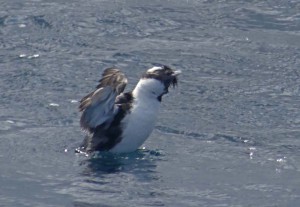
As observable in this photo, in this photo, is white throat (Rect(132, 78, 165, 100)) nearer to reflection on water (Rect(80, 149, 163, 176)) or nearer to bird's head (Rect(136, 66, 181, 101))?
bird's head (Rect(136, 66, 181, 101))

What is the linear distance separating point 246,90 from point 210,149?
1867 millimetres

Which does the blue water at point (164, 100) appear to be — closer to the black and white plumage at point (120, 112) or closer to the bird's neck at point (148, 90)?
the black and white plumage at point (120, 112)

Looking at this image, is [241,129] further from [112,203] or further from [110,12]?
[110,12]

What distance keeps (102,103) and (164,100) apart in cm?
198

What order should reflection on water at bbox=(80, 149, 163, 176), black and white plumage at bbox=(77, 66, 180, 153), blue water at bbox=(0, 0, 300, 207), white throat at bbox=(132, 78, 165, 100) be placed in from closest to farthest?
blue water at bbox=(0, 0, 300, 207)
reflection on water at bbox=(80, 149, 163, 176)
black and white plumage at bbox=(77, 66, 180, 153)
white throat at bbox=(132, 78, 165, 100)

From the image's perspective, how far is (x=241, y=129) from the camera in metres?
11.4

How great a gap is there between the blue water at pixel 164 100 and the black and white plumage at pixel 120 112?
0.15 metres

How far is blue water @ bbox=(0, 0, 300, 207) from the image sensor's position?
9.88 metres

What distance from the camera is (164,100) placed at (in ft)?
40.5

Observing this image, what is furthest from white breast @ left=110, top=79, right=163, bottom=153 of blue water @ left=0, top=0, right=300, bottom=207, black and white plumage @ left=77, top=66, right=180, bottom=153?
blue water @ left=0, top=0, right=300, bottom=207

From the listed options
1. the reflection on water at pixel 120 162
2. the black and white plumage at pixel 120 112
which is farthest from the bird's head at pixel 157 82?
the reflection on water at pixel 120 162

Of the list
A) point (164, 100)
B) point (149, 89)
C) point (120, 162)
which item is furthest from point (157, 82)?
point (164, 100)

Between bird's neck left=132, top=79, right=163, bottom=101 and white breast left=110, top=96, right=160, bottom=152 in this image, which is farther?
bird's neck left=132, top=79, right=163, bottom=101

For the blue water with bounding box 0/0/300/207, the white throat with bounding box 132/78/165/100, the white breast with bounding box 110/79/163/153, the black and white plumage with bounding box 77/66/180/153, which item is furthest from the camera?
the white throat with bounding box 132/78/165/100
